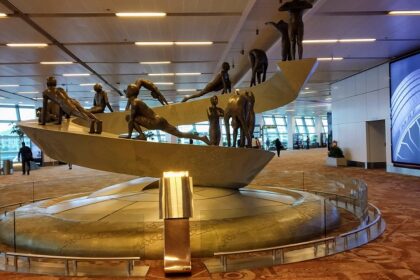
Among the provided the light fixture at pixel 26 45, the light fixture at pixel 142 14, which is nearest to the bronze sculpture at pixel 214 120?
the light fixture at pixel 142 14

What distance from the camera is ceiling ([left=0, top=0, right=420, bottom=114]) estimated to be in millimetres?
10211

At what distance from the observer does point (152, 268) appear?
5.20m

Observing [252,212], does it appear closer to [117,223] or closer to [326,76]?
[117,223]

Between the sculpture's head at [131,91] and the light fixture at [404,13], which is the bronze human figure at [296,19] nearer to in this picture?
the sculpture's head at [131,91]

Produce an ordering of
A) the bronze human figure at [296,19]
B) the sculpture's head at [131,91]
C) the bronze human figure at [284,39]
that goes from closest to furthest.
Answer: the sculpture's head at [131,91] < the bronze human figure at [296,19] < the bronze human figure at [284,39]

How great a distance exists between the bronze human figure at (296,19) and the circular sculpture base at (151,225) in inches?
130

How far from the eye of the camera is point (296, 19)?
8.51 m

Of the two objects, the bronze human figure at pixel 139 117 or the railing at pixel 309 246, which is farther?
the bronze human figure at pixel 139 117

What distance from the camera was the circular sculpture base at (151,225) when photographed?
544cm

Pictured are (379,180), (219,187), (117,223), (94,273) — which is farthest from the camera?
(379,180)

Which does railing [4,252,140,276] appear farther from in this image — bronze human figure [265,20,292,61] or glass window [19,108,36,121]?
glass window [19,108,36,121]

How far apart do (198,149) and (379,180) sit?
973cm

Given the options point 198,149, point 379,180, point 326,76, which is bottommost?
point 379,180

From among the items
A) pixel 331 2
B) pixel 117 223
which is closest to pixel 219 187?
pixel 117 223
